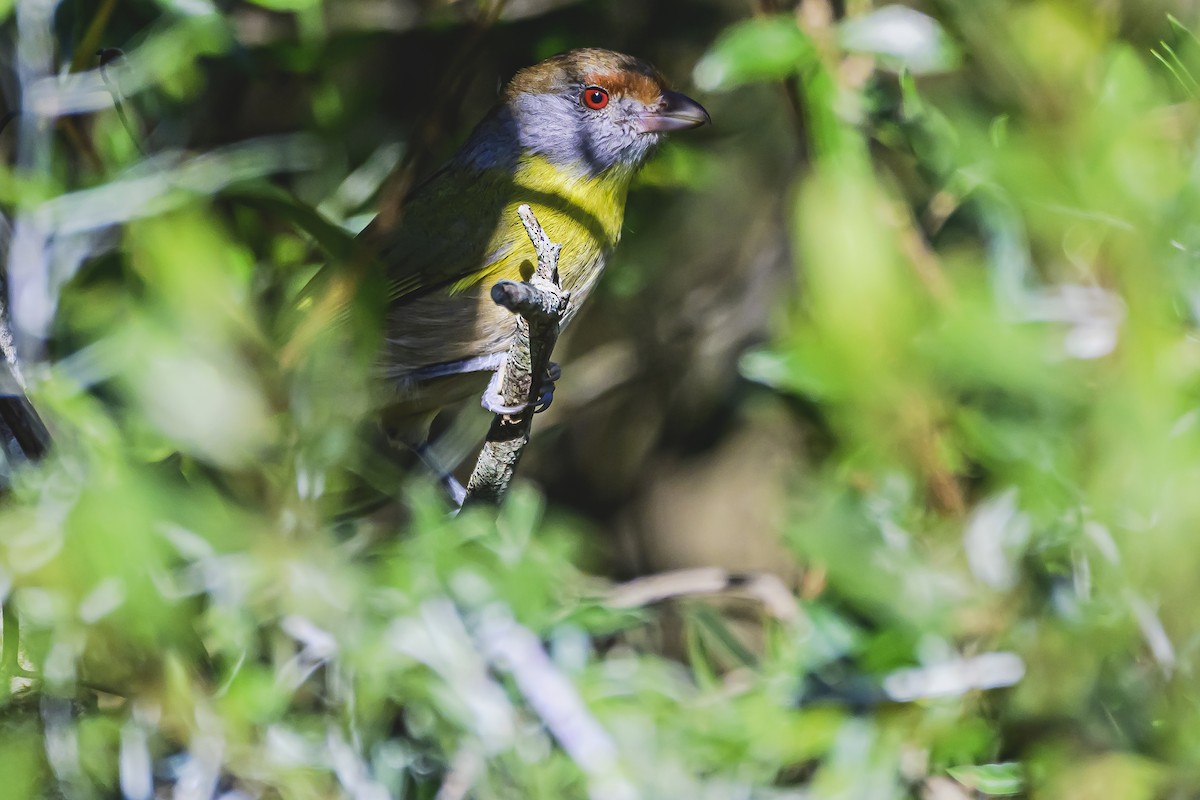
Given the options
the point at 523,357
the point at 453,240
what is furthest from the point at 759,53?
the point at 453,240

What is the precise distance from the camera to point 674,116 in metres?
3.77

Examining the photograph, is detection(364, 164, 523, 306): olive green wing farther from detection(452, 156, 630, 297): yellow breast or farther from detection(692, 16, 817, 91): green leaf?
detection(692, 16, 817, 91): green leaf

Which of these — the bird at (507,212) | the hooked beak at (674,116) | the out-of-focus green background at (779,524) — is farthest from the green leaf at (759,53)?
the hooked beak at (674,116)

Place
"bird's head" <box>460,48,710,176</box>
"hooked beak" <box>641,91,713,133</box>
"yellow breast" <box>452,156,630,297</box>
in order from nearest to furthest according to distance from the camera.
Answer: "yellow breast" <box>452,156,630,297</box>
"hooked beak" <box>641,91,713,133</box>
"bird's head" <box>460,48,710,176</box>

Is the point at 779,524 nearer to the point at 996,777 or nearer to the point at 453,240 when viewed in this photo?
the point at 996,777

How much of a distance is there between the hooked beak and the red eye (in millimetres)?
199

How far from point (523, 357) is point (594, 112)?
1806 mm

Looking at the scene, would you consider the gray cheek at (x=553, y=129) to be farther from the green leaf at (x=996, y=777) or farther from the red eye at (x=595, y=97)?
the green leaf at (x=996, y=777)

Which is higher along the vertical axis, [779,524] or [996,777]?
[779,524]

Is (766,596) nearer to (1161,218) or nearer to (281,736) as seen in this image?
(281,736)

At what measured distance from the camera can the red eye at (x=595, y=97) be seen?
3965mm

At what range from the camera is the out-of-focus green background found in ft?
5.79

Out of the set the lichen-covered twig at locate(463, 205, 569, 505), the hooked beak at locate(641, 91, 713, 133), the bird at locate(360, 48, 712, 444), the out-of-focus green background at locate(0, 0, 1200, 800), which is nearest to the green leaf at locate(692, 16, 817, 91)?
the out-of-focus green background at locate(0, 0, 1200, 800)

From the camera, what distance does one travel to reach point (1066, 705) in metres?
1.95
